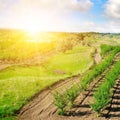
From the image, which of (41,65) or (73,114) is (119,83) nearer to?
(73,114)

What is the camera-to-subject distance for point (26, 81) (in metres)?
37.8

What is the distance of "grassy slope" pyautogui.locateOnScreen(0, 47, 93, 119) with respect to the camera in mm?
29044

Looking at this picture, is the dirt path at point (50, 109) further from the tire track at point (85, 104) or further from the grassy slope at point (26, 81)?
the grassy slope at point (26, 81)

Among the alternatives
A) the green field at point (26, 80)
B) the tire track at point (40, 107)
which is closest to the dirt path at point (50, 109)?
the tire track at point (40, 107)

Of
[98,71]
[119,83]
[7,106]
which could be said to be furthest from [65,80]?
[7,106]

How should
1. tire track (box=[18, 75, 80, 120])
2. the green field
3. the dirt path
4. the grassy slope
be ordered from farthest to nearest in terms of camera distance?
the grassy slope → the green field → tire track (box=[18, 75, 80, 120]) → the dirt path

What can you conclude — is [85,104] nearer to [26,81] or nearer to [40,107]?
[40,107]

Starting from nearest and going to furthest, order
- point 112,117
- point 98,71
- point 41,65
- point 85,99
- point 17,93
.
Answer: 1. point 112,117
2. point 85,99
3. point 17,93
4. point 98,71
5. point 41,65

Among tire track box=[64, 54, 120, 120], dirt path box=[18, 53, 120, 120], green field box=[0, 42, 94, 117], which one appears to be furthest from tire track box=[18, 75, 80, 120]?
tire track box=[64, 54, 120, 120]

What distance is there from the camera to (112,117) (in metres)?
24.8

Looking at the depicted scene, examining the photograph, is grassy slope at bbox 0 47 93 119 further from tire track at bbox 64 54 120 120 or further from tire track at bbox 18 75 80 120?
tire track at bbox 64 54 120 120

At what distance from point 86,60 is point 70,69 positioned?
784cm

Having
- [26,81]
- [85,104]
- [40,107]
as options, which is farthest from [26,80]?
[85,104]

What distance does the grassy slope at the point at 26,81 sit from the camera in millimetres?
29044
